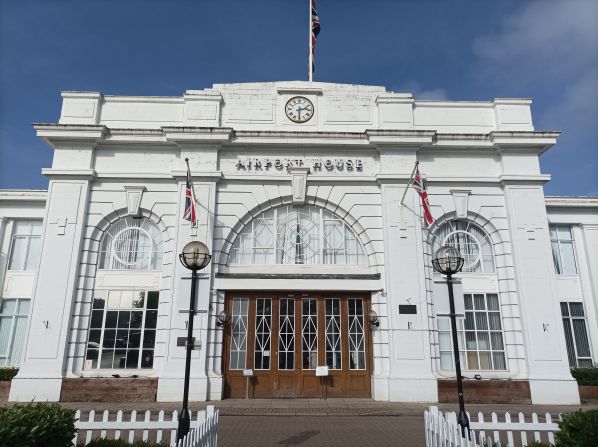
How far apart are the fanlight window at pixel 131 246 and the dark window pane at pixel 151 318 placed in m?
1.55

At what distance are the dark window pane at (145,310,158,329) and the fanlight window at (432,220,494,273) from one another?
10.0 meters

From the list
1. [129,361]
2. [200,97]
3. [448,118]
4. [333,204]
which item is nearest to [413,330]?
[333,204]

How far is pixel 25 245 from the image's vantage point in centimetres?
1773

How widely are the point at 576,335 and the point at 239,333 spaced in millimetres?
12981

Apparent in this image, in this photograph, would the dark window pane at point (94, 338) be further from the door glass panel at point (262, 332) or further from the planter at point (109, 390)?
the door glass panel at point (262, 332)

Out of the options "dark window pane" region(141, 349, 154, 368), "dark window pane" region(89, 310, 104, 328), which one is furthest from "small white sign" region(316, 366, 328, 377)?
"dark window pane" region(89, 310, 104, 328)

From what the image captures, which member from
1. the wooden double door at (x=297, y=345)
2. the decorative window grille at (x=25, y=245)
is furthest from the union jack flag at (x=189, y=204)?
the decorative window grille at (x=25, y=245)

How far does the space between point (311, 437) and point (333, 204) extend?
27.3ft

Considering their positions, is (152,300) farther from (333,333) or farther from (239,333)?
(333,333)

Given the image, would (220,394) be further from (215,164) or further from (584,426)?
(584,426)

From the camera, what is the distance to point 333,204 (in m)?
15.6

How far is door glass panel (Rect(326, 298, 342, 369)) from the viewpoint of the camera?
1434 centimetres

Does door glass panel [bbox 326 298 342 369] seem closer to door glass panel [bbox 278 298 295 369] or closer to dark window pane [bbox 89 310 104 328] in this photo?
door glass panel [bbox 278 298 295 369]

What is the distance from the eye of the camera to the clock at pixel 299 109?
16.4 meters
